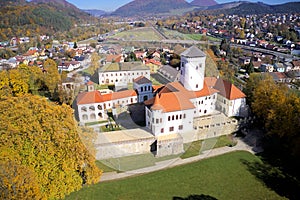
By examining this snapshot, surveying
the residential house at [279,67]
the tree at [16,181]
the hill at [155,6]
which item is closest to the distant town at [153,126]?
the tree at [16,181]

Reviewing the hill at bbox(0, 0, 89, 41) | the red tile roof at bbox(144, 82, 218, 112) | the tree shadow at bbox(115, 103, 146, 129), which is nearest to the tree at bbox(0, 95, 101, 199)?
the tree shadow at bbox(115, 103, 146, 129)

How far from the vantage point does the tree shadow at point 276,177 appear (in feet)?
31.6

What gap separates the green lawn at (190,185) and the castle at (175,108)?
4.23 ft

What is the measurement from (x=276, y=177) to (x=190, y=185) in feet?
13.5

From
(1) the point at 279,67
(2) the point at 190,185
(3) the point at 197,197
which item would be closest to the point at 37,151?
(3) the point at 197,197

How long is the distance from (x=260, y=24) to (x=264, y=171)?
59.9 metres

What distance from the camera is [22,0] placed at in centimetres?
8550

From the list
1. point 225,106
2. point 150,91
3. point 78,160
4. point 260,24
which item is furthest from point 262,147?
point 260,24

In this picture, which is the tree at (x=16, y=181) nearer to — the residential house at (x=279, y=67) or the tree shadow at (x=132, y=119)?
the tree shadow at (x=132, y=119)

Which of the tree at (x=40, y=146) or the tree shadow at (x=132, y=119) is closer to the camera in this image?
the tree shadow at (x=132, y=119)

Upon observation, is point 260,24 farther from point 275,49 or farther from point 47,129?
point 47,129

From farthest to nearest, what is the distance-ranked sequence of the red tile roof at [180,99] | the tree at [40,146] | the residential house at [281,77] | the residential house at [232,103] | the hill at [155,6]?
the residential house at [281,77]
the residential house at [232,103]
the hill at [155,6]
the tree at [40,146]
the red tile roof at [180,99]

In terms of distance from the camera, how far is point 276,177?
34.5 ft

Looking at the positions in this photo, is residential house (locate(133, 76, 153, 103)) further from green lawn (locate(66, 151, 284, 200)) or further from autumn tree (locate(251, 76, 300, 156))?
autumn tree (locate(251, 76, 300, 156))
